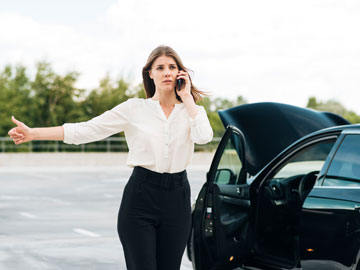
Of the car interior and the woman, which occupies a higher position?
the woman

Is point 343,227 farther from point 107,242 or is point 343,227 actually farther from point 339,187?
point 107,242

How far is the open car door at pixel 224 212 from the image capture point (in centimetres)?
458

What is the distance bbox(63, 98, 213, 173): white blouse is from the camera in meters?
3.45

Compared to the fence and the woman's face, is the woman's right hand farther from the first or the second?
the fence

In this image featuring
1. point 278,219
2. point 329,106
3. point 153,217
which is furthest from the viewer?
point 329,106

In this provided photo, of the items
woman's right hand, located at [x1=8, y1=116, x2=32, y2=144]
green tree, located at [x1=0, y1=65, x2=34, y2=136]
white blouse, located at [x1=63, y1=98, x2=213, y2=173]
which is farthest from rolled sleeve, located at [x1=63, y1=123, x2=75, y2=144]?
green tree, located at [x1=0, y1=65, x2=34, y2=136]

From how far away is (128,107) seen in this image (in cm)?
358

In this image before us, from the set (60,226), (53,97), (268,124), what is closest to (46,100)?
(53,97)

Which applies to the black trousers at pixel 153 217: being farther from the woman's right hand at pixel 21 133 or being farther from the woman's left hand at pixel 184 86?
the woman's right hand at pixel 21 133

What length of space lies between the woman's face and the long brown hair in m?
0.02

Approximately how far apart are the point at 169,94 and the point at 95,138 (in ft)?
1.49

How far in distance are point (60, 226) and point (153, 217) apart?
7292mm

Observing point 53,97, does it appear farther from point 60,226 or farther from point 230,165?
point 230,165

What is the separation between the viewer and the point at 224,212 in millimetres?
4754
